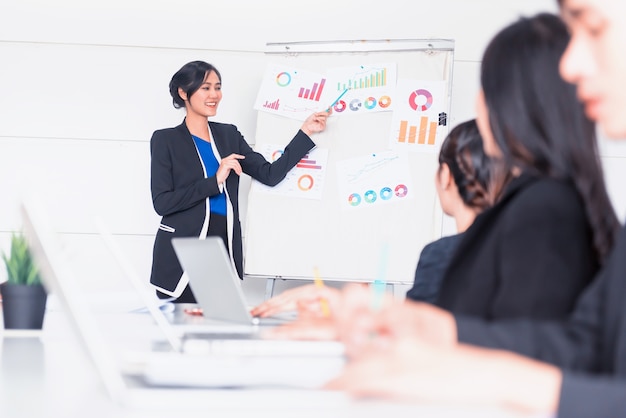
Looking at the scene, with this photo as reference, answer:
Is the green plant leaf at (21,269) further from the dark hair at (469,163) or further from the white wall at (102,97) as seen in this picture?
the white wall at (102,97)

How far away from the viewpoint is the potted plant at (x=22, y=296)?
1.82 meters

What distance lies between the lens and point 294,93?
4.10m

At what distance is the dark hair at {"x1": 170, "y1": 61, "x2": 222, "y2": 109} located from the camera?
3785mm

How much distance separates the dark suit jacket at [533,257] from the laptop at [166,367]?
308mm

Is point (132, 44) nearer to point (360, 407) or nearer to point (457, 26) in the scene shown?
point (457, 26)

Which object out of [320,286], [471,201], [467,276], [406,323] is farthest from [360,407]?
[471,201]

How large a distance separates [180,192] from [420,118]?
1.20m

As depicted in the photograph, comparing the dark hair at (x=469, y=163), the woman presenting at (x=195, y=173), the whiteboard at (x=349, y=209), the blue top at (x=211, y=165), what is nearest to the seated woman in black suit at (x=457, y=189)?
the dark hair at (x=469, y=163)

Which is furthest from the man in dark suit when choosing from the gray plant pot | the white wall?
the white wall

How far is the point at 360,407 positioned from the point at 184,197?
2.91 metres

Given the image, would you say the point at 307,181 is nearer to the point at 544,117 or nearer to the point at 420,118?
the point at 420,118

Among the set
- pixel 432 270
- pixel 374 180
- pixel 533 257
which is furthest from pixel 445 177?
pixel 374 180

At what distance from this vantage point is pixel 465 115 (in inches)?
170

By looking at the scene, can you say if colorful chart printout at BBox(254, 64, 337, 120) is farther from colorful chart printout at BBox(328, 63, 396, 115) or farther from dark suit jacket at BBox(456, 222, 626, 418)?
dark suit jacket at BBox(456, 222, 626, 418)
